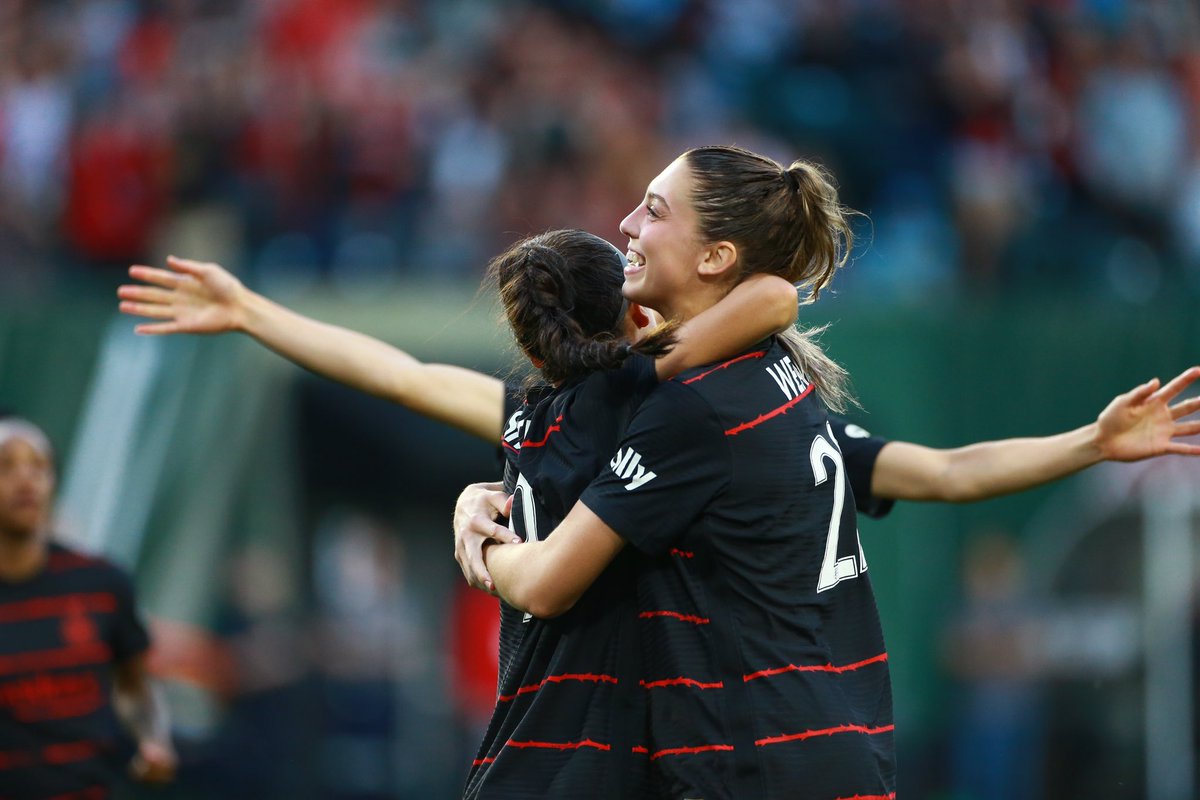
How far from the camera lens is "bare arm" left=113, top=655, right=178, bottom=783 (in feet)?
20.6

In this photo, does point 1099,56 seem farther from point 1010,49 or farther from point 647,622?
point 647,622

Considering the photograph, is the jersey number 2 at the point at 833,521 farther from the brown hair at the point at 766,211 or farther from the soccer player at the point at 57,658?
the soccer player at the point at 57,658

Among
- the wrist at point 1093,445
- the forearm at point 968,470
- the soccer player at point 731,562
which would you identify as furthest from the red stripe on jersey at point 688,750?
the wrist at point 1093,445

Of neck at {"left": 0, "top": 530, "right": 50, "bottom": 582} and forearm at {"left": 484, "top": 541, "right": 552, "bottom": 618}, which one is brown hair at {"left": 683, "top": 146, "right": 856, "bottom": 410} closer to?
forearm at {"left": 484, "top": 541, "right": 552, "bottom": 618}

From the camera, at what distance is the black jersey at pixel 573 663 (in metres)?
3.55

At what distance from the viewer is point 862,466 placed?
4375 mm

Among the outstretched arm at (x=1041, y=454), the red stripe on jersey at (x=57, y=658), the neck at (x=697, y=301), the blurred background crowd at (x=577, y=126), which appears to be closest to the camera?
the neck at (x=697, y=301)

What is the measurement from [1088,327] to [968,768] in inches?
108

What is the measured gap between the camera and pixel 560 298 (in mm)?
3682

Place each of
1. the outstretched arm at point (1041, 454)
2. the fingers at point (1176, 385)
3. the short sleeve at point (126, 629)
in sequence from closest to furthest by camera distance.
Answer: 1. the fingers at point (1176, 385)
2. the outstretched arm at point (1041, 454)
3. the short sleeve at point (126, 629)

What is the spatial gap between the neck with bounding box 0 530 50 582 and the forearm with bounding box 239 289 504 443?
2.34 meters

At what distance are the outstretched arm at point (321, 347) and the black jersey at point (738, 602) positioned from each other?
0.91 meters

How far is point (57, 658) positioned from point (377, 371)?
248cm

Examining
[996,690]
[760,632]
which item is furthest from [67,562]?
[996,690]
